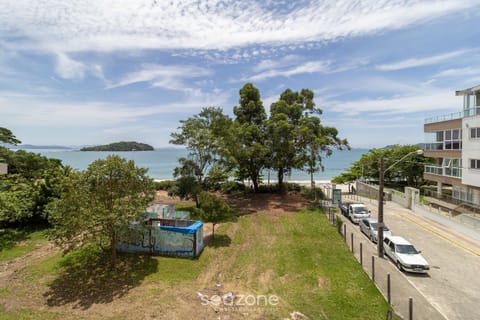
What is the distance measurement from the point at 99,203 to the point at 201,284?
6.13 meters

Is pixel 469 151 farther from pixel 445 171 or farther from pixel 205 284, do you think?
pixel 205 284

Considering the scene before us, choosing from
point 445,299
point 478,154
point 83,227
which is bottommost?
point 445,299

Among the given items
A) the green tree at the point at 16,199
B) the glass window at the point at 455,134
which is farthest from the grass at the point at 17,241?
the glass window at the point at 455,134

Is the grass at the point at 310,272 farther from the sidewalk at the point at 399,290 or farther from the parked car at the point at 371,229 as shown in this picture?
the parked car at the point at 371,229

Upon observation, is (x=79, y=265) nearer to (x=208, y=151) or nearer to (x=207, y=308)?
(x=207, y=308)

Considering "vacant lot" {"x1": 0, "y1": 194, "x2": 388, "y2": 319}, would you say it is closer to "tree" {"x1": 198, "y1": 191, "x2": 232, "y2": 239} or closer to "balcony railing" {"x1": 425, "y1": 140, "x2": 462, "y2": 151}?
"tree" {"x1": 198, "y1": 191, "x2": 232, "y2": 239}

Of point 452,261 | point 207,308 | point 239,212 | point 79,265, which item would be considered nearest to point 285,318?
point 207,308

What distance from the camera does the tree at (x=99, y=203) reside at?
11180 mm

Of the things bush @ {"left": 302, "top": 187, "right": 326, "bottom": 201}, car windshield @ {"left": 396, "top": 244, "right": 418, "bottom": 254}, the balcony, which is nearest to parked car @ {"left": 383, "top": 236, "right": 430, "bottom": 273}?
car windshield @ {"left": 396, "top": 244, "right": 418, "bottom": 254}

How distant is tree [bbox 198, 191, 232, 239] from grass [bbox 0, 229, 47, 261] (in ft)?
32.3

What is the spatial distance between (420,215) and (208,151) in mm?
20920

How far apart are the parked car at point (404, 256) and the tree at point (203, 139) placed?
13191 mm

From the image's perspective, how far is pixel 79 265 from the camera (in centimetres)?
1251

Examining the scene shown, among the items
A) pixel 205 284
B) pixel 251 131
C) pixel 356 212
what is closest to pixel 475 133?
pixel 356 212
